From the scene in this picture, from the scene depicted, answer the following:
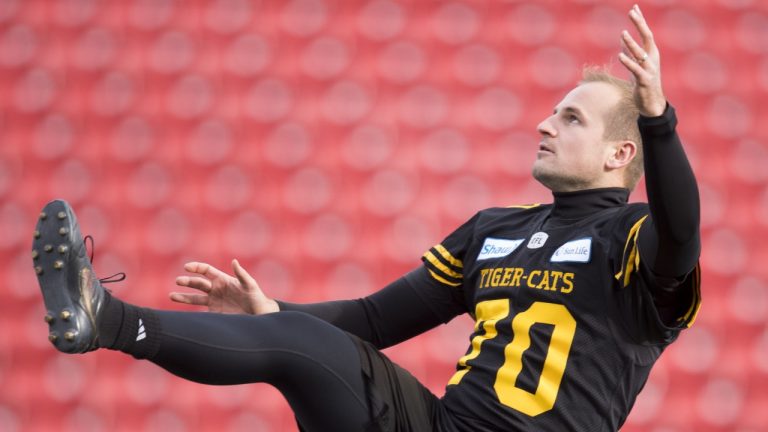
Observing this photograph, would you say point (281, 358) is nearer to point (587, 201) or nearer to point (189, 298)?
point (189, 298)

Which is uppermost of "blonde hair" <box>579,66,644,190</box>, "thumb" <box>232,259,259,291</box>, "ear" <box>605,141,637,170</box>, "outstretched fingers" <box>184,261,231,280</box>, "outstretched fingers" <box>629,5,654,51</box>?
"outstretched fingers" <box>629,5,654,51</box>

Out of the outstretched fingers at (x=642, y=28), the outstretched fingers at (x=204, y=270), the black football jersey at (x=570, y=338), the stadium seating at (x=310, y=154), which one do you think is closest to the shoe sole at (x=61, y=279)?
the outstretched fingers at (x=204, y=270)

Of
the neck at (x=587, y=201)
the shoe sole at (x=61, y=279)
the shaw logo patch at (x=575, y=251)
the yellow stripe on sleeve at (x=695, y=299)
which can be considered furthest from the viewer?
the neck at (x=587, y=201)

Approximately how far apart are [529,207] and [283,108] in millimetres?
2108

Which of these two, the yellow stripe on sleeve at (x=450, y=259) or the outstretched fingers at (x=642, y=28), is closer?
the outstretched fingers at (x=642, y=28)

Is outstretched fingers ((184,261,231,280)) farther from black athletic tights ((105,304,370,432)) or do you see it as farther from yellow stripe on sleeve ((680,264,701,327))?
yellow stripe on sleeve ((680,264,701,327))

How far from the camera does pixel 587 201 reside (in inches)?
75.7

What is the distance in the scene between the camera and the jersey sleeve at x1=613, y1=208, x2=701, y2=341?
168 centimetres

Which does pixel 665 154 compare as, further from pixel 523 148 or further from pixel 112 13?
pixel 112 13

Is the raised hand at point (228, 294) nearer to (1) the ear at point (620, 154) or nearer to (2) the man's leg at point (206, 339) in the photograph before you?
(2) the man's leg at point (206, 339)

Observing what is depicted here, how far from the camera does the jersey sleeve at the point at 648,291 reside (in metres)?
1.68

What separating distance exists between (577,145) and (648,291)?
0.34 metres

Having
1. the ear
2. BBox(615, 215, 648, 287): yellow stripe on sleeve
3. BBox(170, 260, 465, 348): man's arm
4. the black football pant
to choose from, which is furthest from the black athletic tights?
the ear

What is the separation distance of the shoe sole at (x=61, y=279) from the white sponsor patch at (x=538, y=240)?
0.75 meters
